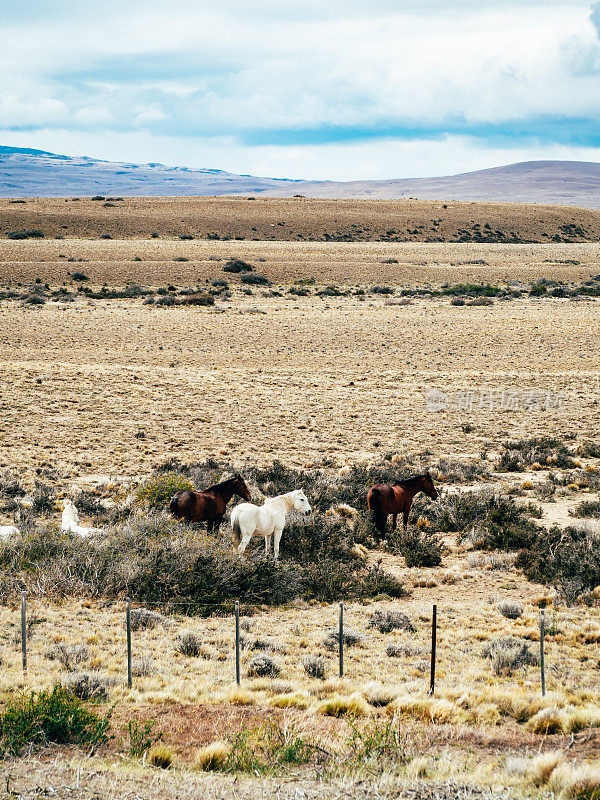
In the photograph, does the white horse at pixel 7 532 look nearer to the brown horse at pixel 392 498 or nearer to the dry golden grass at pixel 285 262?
the brown horse at pixel 392 498

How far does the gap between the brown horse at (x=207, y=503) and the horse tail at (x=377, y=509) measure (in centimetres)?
236

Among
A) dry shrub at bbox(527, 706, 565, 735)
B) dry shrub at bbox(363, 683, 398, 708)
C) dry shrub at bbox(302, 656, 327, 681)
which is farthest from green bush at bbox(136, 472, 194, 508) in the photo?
dry shrub at bbox(527, 706, 565, 735)

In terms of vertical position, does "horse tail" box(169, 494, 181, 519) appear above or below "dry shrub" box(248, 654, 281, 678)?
above

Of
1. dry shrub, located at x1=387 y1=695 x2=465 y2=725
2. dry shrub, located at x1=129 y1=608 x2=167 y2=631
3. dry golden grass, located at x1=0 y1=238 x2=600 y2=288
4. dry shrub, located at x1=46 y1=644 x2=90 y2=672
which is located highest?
dry golden grass, located at x1=0 y1=238 x2=600 y2=288

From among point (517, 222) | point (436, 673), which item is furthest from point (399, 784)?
point (517, 222)

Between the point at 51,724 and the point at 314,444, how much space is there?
577 inches

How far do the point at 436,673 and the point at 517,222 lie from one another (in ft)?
337

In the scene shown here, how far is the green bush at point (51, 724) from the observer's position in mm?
6273

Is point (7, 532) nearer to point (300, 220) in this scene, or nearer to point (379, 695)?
point (379, 695)

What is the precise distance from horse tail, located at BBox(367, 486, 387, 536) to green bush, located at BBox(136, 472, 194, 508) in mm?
3666

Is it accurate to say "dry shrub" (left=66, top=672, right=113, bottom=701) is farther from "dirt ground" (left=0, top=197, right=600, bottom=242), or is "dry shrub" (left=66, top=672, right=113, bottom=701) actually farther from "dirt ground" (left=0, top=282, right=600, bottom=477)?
"dirt ground" (left=0, top=197, right=600, bottom=242)

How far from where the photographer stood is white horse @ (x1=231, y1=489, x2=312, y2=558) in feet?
38.6

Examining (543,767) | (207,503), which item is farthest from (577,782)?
(207,503)

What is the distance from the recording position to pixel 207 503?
12.8 metres
